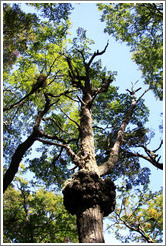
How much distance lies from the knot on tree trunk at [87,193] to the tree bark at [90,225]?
0.10m

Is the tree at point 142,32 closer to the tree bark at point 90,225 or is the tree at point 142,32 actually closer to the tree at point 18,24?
the tree at point 18,24

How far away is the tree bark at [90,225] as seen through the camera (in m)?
2.51

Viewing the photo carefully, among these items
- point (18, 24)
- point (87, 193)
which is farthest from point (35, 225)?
point (18, 24)

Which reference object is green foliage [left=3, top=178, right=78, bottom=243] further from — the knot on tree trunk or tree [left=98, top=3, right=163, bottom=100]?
tree [left=98, top=3, right=163, bottom=100]

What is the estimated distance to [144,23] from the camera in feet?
32.2

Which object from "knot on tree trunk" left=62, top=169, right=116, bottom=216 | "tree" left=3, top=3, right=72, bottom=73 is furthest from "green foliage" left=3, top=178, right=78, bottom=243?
"tree" left=3, top=3, right=72, bottom=73

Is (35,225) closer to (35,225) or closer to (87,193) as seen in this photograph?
(35,225)

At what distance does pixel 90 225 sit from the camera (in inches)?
104

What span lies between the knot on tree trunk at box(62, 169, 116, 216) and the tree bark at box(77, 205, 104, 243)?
10 cm

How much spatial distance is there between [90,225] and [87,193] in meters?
0.50

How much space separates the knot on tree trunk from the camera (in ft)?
9.64

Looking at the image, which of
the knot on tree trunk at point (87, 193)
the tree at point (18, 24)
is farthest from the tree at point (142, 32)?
the knot on tree trunk at point (87, 193)

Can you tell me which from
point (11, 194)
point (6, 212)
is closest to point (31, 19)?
point (6, 212)

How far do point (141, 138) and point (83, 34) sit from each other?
24.5ft
